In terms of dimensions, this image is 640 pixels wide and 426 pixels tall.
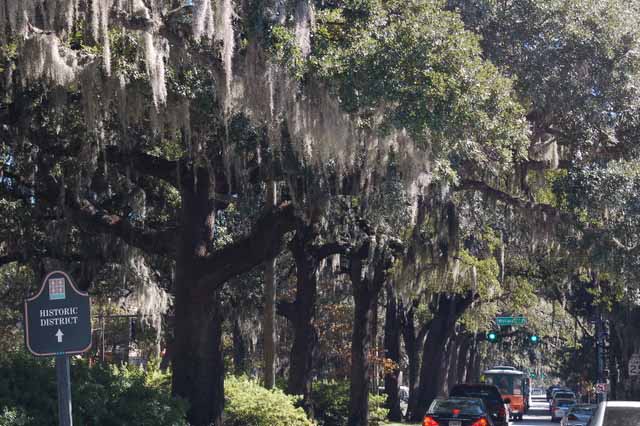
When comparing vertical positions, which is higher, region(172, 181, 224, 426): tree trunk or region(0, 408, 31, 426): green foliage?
region(172, 181, 224, 426): tree trunk

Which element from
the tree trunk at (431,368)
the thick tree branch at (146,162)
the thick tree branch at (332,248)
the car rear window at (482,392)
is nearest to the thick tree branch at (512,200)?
the thick tree branch at (332,248)

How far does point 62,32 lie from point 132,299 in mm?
15120

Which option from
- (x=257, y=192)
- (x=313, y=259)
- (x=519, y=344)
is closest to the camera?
(x=257, y=192)

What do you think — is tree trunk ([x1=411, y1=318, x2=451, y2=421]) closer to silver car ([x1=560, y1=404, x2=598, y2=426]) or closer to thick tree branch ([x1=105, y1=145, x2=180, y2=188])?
silver car ([x1=560, y1=404, x2=598, y2=426])

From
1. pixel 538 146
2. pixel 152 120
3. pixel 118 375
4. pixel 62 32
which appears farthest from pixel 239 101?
pixel 538 146

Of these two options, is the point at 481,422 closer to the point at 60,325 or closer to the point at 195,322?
the point at 195,322

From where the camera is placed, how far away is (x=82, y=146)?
16609 millimetres

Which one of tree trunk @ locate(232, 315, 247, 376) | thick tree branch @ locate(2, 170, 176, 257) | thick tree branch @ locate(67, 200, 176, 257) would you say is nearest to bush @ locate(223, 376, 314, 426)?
thick tree branch @ locate(2, 170, 176, 257)

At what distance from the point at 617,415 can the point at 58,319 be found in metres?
5.49

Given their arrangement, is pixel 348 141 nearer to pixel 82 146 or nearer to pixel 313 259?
pixel 82 146

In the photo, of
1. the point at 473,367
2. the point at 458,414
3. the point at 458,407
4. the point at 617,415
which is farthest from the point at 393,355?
the point at 473,367

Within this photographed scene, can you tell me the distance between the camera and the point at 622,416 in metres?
9.49

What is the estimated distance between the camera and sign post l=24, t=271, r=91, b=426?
733 cm

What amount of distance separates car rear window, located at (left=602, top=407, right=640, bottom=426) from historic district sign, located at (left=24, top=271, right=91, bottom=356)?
16.5 feet
